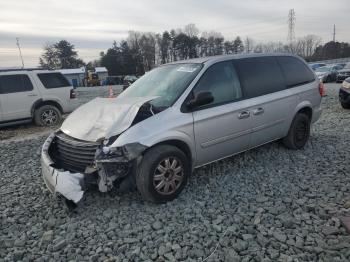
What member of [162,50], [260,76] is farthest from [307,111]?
[162,50]

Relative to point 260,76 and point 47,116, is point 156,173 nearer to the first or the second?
point 260,76

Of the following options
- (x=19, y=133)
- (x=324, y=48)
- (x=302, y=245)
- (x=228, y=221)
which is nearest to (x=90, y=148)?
(x=228, y=221)

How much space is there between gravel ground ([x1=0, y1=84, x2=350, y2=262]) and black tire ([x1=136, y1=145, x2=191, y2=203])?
0.13 m

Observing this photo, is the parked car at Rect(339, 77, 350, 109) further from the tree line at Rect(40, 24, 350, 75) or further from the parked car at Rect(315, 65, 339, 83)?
the tree line at Rect(40, 24, 350, 75)

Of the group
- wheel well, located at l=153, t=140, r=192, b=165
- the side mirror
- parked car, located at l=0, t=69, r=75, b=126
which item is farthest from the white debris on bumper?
parked car, located at l=0, t=69, r=75, b=126

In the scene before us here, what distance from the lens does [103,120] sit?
4.07 m

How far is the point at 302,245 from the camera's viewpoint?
120 inches

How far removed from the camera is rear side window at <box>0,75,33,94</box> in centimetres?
959

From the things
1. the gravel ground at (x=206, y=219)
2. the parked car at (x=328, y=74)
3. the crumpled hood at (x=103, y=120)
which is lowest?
the parked car at (x=328, y=74)

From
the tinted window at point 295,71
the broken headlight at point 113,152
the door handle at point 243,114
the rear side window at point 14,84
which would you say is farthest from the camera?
the rear side window at point 14,84

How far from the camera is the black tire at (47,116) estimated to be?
10.1m

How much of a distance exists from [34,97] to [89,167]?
23.3 ft

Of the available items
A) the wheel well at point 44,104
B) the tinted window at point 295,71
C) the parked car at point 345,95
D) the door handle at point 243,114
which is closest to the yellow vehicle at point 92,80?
the wheel well at point 44,104

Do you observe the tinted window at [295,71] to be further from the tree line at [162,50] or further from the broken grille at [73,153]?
the tree line at [162,50]
